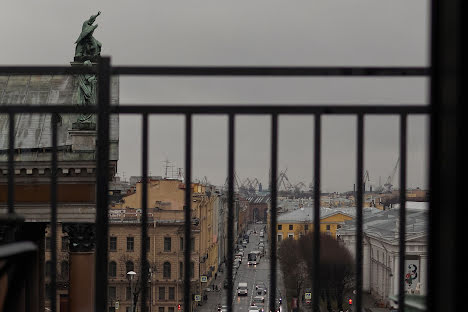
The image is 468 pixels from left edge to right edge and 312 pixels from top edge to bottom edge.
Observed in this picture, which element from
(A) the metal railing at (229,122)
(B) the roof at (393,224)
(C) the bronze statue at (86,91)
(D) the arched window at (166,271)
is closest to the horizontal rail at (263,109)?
(A) the metal railing at (229,122)

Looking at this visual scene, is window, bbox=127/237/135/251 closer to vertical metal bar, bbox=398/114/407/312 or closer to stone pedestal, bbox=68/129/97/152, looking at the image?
stone pedestal, bbox=68/129/97/152

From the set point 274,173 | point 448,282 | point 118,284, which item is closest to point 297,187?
point 274,173

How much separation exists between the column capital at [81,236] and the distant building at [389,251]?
39.0ft

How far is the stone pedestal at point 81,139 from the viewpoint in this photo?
1453 centimetres

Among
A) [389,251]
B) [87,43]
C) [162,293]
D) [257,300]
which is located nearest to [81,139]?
[87,43]

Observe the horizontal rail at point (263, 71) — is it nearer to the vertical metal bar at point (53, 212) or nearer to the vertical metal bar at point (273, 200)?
the vertical metal bar at point (273, 200)

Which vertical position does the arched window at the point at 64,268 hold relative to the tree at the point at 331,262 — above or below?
below

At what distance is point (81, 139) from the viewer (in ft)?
48.2

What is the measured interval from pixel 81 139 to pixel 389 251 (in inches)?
485

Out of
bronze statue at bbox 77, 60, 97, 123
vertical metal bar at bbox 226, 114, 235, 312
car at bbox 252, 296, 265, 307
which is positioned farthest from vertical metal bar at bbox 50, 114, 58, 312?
car at bbox 252, 296, 265, 307

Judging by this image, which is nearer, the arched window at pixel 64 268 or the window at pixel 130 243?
the window at pixel 130 243

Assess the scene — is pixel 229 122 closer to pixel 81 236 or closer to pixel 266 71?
pixel 266 71

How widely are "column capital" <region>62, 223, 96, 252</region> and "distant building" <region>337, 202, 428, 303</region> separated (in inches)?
468

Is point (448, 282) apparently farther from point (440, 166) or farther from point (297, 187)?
point (297, 187)
